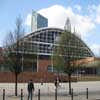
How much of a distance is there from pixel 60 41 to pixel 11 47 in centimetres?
539

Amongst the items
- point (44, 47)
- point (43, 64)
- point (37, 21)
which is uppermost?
point (37, 21)

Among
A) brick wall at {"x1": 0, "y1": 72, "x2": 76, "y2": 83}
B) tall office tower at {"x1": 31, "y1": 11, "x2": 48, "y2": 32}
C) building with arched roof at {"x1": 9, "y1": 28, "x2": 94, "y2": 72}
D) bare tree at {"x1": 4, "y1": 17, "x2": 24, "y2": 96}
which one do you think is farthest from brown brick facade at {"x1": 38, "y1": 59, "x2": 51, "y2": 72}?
bare tree at {"x1": 4, "y1": 17, "x2": 24, "y2": 96}

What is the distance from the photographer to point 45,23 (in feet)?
517

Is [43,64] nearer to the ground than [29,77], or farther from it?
farther from it

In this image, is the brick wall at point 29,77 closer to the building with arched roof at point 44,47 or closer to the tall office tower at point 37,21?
the building with arched roof at point 44,47

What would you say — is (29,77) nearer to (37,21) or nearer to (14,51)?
(14,51)

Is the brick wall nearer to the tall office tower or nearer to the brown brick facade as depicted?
the brown brick facade

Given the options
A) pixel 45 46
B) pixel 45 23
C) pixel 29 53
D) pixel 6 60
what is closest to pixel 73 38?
pixel 29 53

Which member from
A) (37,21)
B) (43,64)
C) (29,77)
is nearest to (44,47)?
(43,64)

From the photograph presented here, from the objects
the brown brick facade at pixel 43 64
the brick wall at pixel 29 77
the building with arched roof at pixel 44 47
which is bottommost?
the brick wall at pixel 29 77

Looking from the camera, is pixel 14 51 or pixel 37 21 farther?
pixel 37 21

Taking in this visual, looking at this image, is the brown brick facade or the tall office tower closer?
the brown brick facade

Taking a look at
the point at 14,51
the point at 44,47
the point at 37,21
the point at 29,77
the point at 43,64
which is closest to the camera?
the point at 14,51

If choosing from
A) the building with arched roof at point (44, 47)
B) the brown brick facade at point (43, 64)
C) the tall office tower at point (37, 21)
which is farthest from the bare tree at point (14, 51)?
the tall office tower at point (37, 21)
